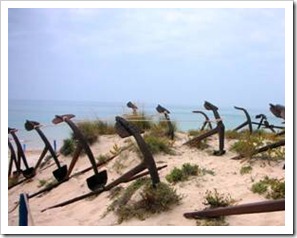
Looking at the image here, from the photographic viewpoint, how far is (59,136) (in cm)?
793

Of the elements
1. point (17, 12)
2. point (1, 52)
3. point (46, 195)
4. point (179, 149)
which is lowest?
point (46, 195)

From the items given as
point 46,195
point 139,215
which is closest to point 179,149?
point 46,195

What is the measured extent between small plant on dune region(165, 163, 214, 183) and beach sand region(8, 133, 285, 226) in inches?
3.1

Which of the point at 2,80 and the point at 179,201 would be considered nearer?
the point at 2,80

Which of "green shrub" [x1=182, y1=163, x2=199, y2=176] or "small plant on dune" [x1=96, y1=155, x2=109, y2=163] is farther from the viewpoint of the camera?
"small plant on dune" [x1=96, y1=155, x2=109, y2=163]

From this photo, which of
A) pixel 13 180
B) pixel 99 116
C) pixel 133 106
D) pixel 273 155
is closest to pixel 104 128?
pixel 99 116

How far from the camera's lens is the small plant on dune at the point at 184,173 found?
4.74 meters

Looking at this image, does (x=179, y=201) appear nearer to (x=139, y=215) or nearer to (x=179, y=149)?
(x=139, y=215)

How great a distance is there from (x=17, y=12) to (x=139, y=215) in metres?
2.17

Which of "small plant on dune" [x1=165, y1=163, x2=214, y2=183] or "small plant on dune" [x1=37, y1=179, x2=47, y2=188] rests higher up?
"small plant on dune" [x1=165, y1=163, x2=214, y2=183]

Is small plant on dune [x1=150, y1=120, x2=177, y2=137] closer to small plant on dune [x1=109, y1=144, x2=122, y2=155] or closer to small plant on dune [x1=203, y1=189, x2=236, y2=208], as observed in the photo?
small plant on dune [x1=109, y1=144, x2=122, y2=155]

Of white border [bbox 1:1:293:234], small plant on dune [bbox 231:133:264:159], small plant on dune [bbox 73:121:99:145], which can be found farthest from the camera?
small plant on dune [bbox 73:121:99:145]

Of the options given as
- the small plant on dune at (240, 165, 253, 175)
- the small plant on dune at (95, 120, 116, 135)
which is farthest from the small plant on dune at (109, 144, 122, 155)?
the small plant on dune at (240, 165, 253, 175)

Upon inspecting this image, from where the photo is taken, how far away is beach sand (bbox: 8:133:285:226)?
378cm
